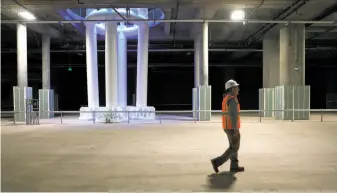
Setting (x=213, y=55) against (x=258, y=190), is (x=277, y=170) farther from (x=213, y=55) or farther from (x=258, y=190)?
(x=213, y=55)

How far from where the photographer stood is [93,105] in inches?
901

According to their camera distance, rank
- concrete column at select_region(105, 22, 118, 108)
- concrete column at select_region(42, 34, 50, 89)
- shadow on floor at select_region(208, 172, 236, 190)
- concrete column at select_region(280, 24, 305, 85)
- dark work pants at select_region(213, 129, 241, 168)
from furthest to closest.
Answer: concrete column at select_region(42, 34, 50, 89) → concrete column at select_region(280, 24, 305, 85) → concrete column at select_region(105, 22, 118, 108) → dark work pants at select_region(213, 129, 241, 168) → shadow on floor at select_region(208, 172, 236, 190)

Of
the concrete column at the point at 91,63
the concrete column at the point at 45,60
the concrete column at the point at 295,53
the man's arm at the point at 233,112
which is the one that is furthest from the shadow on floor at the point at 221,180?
the concrete column at the point at 45,60

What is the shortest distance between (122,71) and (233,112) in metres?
17.4

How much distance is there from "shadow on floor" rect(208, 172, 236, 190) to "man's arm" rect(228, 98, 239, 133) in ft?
3.25

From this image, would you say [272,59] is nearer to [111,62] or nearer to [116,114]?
[111,62]

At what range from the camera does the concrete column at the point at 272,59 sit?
2747cm

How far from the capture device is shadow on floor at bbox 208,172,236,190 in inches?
237

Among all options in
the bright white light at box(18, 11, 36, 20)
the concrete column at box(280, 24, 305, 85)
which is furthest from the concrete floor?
the concrete column at box(280, 24, 305, 85)

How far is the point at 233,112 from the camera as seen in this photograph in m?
6.68

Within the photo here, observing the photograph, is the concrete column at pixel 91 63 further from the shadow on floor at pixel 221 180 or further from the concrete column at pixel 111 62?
the shadow on floor at pixel 221 180

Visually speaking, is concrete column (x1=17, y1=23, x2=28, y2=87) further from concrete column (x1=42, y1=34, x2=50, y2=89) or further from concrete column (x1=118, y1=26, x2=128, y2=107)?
concrete column (x1=118, y1=26, x2=128, y2=107)

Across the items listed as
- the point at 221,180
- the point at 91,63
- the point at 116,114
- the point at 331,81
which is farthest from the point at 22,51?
the point at 331,81

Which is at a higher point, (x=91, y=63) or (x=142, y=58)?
(x=142, y=58)
